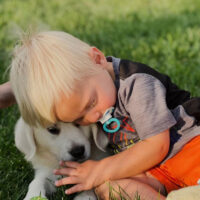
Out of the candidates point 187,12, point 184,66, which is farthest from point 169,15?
point 184,66

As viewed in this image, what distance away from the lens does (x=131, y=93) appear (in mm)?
2904

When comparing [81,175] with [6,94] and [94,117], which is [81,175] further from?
[6,94]

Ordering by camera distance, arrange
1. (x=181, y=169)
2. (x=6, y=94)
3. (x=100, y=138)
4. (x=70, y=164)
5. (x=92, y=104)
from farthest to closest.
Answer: (x=6, y=94) → (x=100, y=138) → (x=70, y=164) → (x=181, y=169) → (x=92, y=104)

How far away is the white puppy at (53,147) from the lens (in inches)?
121

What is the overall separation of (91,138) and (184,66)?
239cm

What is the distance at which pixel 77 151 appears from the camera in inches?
120

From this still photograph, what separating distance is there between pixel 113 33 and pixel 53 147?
157 inches

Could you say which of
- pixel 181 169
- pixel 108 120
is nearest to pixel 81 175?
pixel 108 120

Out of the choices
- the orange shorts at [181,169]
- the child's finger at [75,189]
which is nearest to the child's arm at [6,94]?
the child's finger at [75,189]

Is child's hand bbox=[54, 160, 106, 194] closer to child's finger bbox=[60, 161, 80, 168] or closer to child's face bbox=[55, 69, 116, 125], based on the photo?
child's finger bbox=[60, 161, 80, 168]

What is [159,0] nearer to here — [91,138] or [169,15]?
[169,15]

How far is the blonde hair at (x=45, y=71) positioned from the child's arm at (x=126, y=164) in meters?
0.49

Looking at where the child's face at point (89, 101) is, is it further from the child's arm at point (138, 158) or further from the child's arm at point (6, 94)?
the child's arm at point (6, 94)

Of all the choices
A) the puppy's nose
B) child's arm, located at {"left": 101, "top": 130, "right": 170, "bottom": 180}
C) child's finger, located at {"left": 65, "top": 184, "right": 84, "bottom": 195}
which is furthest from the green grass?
child's arm, located at {"left": 101, "top": 130, "right": 170, "bottom": 180}
